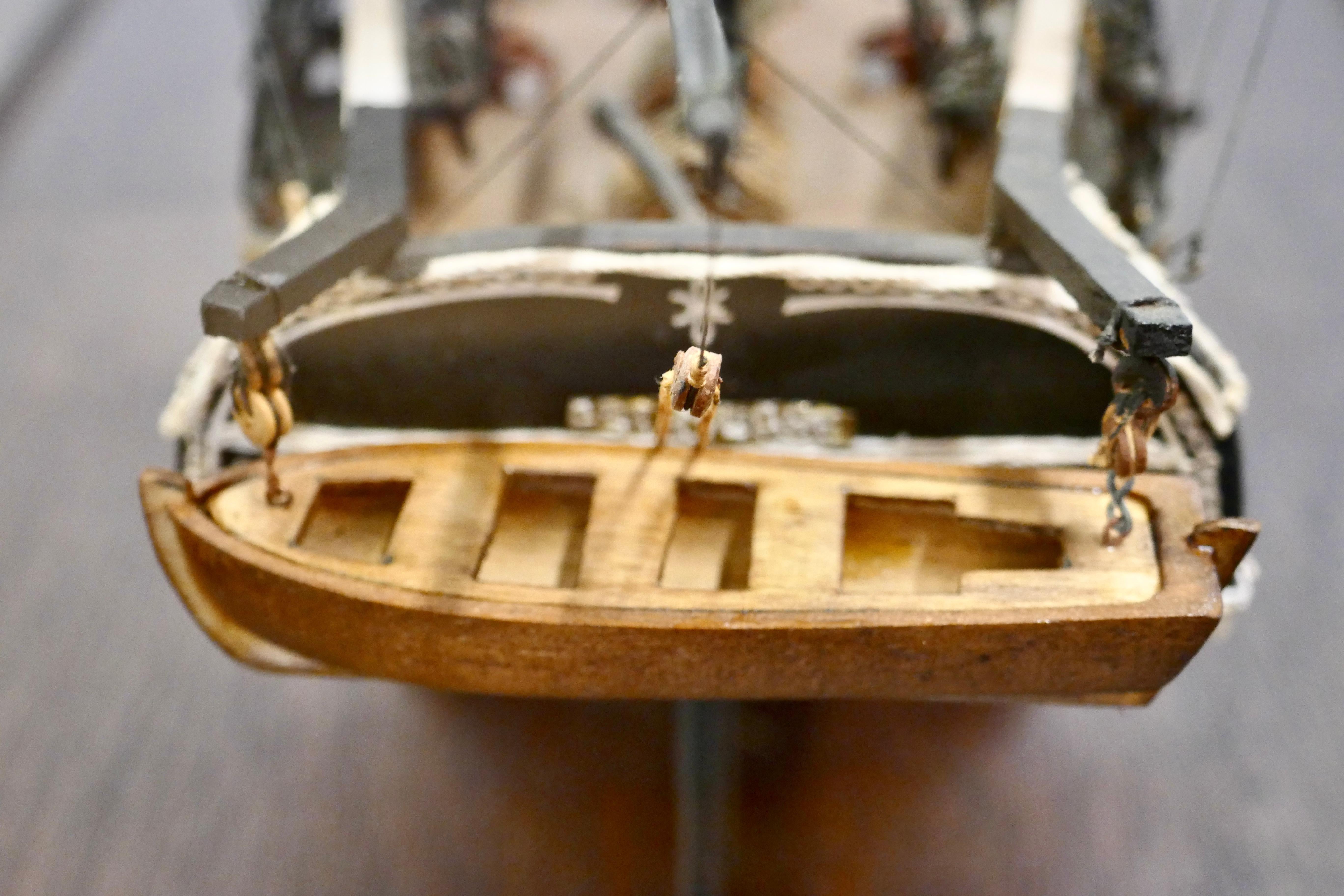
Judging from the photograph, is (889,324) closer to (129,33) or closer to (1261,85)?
(1261,85)

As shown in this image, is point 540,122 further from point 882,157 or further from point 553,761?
point 553,761

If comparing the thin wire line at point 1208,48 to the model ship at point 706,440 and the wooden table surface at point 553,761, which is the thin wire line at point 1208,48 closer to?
the wooden table surface at point 553,761

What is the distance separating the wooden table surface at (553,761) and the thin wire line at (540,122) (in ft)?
1.88

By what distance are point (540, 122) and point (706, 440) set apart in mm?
696

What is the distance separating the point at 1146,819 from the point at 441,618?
89cm

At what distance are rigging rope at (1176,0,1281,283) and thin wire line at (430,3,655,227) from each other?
0.89 m

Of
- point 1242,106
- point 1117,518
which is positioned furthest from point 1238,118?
point 1117,518

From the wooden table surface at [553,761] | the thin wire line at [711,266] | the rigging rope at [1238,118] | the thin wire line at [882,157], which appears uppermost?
the rigging rope at [1238,118]

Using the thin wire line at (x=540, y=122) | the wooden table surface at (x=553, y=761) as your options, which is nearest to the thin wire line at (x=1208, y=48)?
the wooden table surface at (x=553, y=761)

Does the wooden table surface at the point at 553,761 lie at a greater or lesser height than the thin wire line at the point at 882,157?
lesser

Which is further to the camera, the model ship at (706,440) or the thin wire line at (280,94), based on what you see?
the thin wire line at (280,94)

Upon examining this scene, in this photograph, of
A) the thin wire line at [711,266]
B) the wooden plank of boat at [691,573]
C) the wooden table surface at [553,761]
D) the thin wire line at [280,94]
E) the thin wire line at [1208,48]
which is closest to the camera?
the wooden plank of boat at [691,573]

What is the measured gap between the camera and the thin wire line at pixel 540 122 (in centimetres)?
173

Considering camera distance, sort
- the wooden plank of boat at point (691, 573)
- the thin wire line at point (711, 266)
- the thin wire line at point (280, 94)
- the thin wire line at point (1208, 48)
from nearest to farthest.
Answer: the wooden plank of boat at point (691, 573), the thin wire line at point (711, 266), the thin wire line at point (280, 94), the thin wire line at point (1208, 48)
